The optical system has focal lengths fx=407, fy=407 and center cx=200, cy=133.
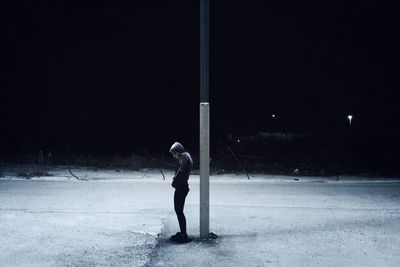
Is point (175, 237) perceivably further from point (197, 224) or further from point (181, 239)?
point (197, 224)

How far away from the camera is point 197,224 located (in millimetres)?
9500

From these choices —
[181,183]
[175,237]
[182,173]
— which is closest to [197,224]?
[175,237]

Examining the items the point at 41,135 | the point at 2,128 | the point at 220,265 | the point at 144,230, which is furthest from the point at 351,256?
the point at 2,128

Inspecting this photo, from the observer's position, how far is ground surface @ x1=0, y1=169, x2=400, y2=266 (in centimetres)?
715

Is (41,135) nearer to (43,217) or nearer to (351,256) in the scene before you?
(43,217)

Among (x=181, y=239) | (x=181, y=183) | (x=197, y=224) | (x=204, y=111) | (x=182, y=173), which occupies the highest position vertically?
(x=204, y=111)

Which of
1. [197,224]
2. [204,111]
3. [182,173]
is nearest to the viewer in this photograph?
[182,173]

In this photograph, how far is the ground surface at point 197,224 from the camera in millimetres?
7148

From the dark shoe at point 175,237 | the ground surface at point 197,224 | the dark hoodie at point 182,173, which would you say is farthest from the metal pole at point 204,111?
the ground surface at point 197,224

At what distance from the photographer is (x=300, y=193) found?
46.0 ft

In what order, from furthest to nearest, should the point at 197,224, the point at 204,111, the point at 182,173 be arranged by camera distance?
the point at 197,224
the point at 204,111
the point at 182,173

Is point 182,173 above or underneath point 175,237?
above

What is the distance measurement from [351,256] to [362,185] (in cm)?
934

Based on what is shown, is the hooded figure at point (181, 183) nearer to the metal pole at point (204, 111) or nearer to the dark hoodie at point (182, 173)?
the dark hoodie at point (182, 173)
